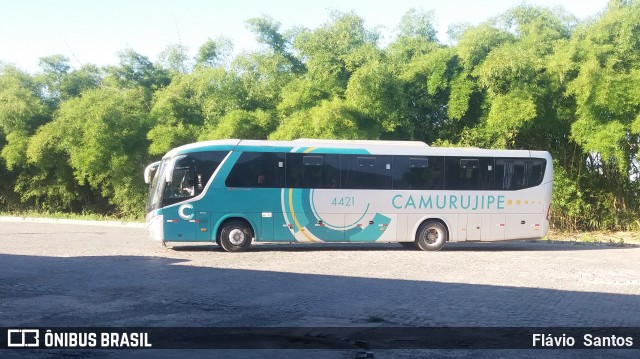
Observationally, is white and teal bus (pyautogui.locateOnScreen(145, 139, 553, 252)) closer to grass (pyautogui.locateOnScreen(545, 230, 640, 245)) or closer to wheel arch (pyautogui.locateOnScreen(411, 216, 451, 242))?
wheel arch (pyautogui.locateOnScreen(411, 216, 451, 242))

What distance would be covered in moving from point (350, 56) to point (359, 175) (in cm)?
716

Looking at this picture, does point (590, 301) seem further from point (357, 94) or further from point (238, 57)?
point (238, 57)

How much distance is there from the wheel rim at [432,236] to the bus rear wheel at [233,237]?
5277 mm

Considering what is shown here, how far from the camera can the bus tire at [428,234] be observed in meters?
18.8

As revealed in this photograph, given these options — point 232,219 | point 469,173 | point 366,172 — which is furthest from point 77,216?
point 469,173

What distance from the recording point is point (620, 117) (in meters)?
22.1

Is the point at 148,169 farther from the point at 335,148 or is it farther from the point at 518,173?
the point at 518,173

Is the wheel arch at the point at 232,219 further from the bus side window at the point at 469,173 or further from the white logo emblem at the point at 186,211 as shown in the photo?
the bus side window at the point at 469,173

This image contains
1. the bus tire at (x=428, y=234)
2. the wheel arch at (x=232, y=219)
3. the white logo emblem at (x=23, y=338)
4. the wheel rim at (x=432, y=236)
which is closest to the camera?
the white logo emblem at (x=23, y=338)

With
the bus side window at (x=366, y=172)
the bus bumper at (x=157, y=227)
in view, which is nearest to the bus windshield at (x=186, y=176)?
the bus bumper at (x=157, y=227)

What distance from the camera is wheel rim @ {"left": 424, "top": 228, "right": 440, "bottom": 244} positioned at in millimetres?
18875

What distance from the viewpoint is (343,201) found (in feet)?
59.6

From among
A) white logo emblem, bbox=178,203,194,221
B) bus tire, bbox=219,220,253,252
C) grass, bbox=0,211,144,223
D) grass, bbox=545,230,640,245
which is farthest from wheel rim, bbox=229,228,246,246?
grass, bbox=0,211,144,223

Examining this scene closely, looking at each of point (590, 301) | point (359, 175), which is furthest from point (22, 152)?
point (590, 301)
